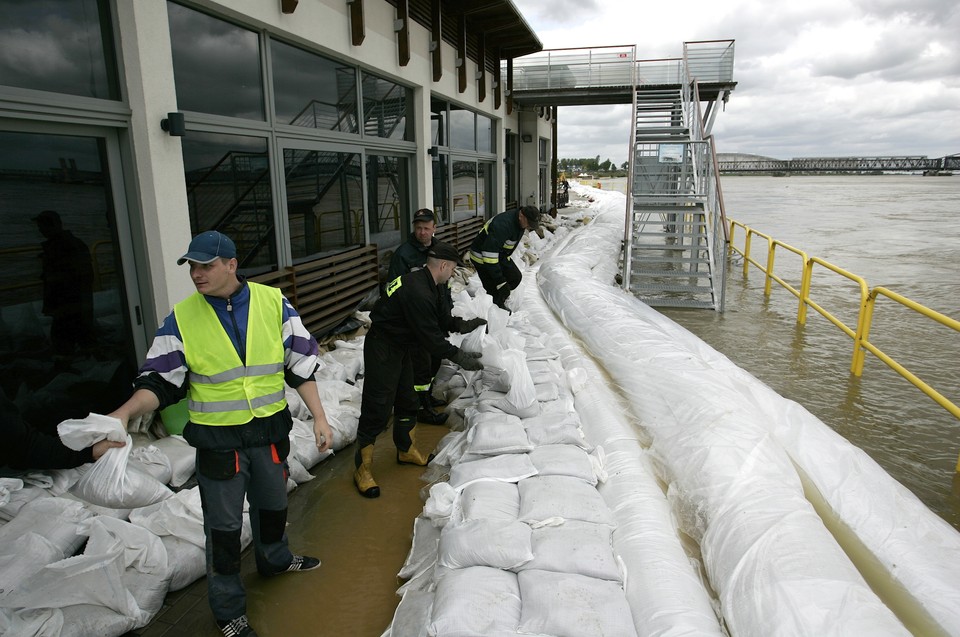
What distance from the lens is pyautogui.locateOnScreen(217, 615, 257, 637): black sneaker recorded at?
94.3 inches

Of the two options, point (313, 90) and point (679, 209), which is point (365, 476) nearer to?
point (313, 90)

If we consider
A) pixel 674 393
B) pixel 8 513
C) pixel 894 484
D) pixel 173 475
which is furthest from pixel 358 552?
pixel 894 484

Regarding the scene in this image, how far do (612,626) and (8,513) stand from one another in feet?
8.42

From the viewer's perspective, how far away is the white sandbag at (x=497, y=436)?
3219 millimetres

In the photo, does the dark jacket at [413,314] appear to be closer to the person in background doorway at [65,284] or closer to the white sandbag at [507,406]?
the white sandbag at [507,406]

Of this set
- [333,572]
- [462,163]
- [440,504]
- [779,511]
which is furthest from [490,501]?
[462,163]

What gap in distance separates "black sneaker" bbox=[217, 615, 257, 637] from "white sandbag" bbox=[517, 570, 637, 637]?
3.75ft

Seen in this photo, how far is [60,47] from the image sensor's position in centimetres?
336

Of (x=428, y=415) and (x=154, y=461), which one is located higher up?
(x=154, y=461)

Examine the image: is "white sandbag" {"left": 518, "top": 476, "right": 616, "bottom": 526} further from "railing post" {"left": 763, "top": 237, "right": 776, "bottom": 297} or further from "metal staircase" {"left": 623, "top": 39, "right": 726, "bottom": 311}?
"railing post" {"left": 763, "top": 237, "right": 776, "bottom": 297}

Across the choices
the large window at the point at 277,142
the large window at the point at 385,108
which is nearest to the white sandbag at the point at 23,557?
the large window at the point at 277,142

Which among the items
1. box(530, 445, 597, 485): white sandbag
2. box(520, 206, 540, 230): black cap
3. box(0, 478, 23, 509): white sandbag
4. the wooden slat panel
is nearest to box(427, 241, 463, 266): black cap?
box(530, 445, 597, 485): white sandbag

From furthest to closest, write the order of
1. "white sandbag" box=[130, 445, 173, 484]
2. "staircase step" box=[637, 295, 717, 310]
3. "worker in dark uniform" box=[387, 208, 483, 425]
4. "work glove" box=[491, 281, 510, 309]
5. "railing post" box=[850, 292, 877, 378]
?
1. "staircase step" box=[637, 295, 717, 310]
2. "work glove" box=[491, 281, 510, 309]
3. "railing post" box=[850, 292, 877, 378]
4. "worker in dark uniform" box=[387, 208, 483, 425]
5. "white sandbag" box=[130, 445, 173, 484]

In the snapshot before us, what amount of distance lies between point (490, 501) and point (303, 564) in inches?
38.7
